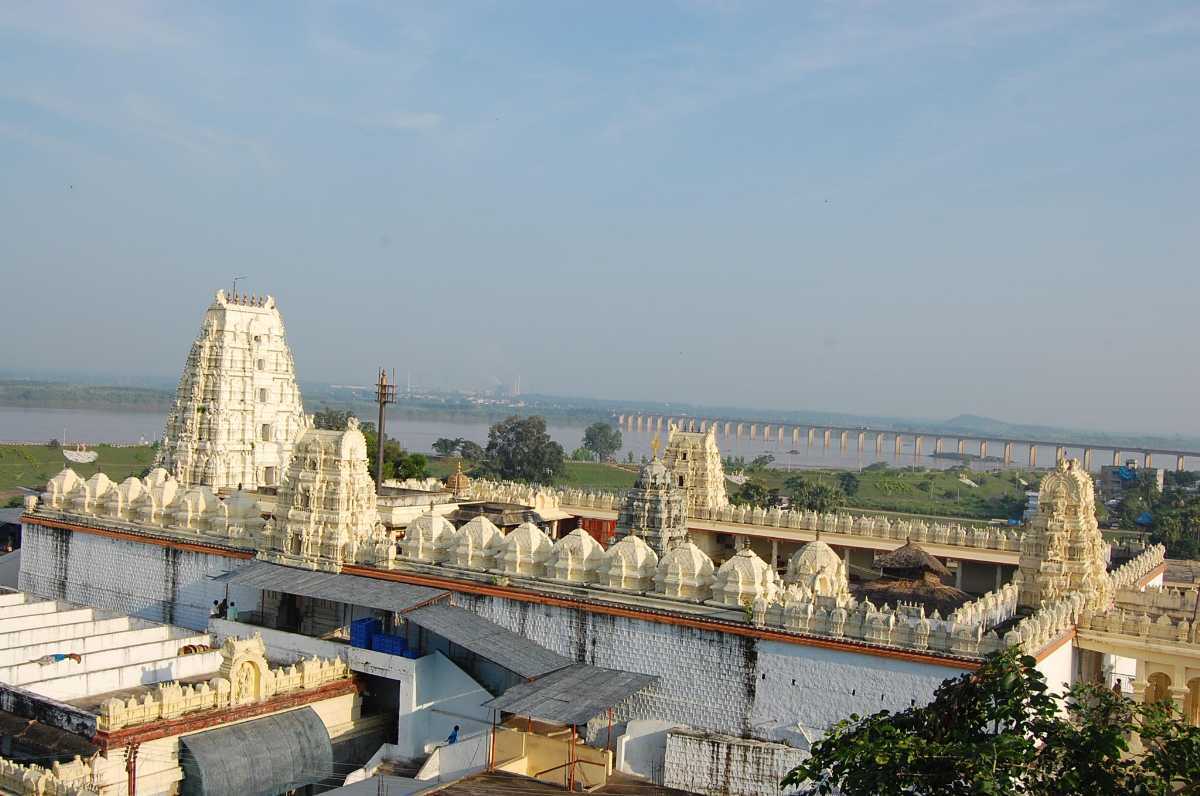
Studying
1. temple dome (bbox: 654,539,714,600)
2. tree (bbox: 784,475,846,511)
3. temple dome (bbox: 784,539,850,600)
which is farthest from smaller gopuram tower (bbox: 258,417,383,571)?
tree (bbox: 784,475,846,511)

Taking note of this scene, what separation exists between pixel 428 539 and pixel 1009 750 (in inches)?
758

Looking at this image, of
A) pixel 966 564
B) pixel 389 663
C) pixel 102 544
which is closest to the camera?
pixel 389 663

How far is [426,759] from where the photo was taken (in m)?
24.5

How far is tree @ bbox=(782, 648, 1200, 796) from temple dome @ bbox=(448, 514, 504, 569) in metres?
15.5

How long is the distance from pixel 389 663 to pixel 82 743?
268 inches

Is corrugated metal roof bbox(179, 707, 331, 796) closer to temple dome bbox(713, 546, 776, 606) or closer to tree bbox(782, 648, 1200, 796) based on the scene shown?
temple dome bbox(713, 546, 776, 606)

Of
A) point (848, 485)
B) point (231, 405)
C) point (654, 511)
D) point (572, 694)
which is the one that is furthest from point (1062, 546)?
point (848, 485)

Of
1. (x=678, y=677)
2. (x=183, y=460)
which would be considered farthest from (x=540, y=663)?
(x=183, y=460)

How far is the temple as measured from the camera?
22.0 meters

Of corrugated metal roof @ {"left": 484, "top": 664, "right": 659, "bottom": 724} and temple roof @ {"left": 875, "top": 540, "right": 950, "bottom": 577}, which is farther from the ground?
temple roof @ {"left": 875, "top": 540, "right": 950, "bottom": 577}

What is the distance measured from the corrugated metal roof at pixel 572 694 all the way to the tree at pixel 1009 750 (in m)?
9.06

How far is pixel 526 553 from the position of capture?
2677cm

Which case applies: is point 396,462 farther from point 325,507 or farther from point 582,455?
point 582,455

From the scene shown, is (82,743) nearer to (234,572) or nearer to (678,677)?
(234,572)
